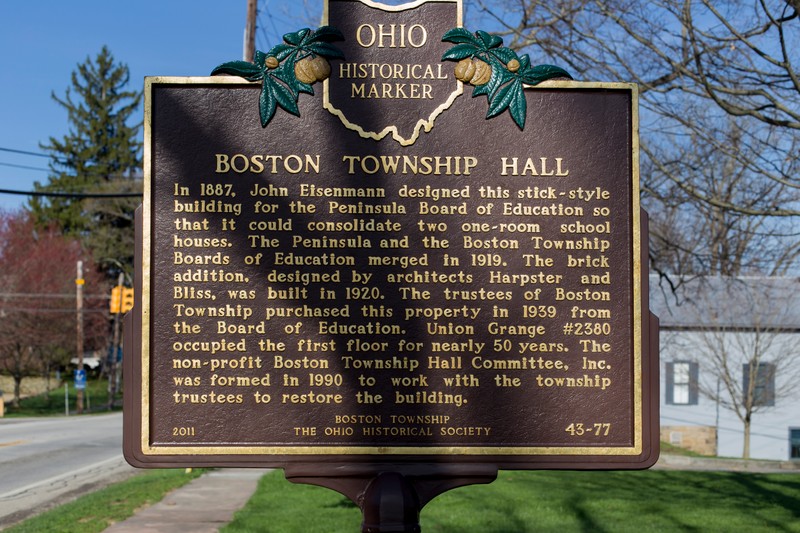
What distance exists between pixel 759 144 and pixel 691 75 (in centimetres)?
127

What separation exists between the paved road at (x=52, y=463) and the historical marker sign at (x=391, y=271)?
28.0ft

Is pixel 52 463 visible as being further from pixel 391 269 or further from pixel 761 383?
pixel 761 383

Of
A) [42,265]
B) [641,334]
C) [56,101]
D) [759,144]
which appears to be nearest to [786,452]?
[759,144]

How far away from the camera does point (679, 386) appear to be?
27.9 metres

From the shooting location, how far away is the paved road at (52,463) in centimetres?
1373

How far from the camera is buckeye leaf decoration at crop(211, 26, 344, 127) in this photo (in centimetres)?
447

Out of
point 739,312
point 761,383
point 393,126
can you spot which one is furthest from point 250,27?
point 761,383

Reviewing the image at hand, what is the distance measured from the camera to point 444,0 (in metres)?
4.57

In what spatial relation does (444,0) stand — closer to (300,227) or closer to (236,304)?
(300,227)

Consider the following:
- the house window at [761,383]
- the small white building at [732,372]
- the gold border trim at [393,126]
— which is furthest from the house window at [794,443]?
the gold border trim at [393,126]

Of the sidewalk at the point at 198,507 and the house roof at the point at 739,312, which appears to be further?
the house roof at the point at 739,312

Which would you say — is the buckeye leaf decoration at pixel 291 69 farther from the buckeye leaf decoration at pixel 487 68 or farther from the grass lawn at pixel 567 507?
the grass lawn at pixel 567 507

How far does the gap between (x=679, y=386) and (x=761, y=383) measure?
2.68m

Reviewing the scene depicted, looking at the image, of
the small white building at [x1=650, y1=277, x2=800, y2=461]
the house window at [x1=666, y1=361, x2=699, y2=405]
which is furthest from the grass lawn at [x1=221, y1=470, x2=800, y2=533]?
the house window at [x1=666, y1=361, x2=699, y2=405]
